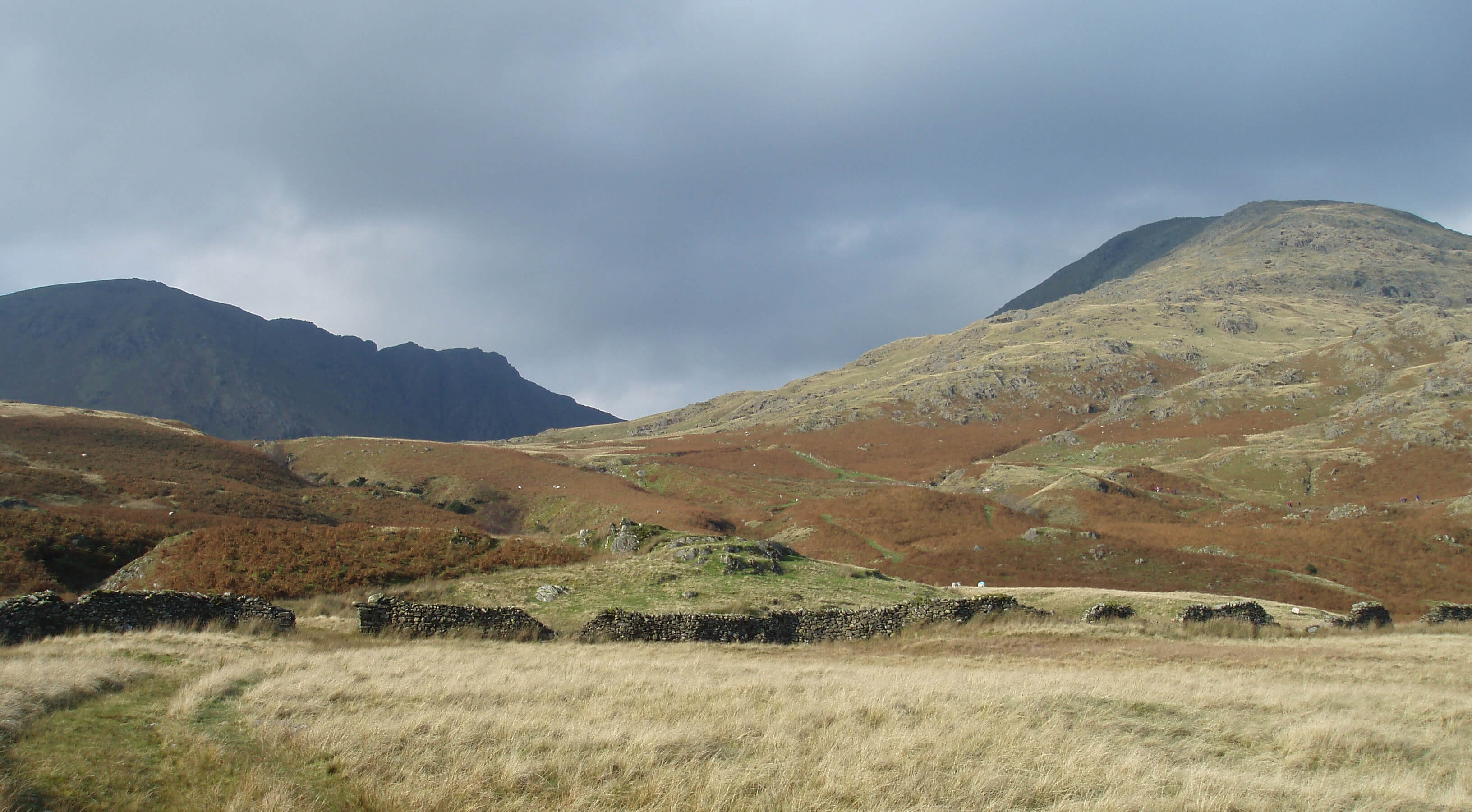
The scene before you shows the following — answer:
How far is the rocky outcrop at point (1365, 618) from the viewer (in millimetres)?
29016

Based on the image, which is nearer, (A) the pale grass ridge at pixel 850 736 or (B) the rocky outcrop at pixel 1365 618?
(A) the pale grass ridge at pixel 850 736

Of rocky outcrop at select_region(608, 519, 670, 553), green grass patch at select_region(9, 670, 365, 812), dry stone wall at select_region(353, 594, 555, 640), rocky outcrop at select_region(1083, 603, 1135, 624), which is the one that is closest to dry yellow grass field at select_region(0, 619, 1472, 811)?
green grass patch at select_region(9, 670, 365, 812)

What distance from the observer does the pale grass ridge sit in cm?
696

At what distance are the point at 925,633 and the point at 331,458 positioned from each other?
228 feet

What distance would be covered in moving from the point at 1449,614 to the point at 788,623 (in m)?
32.1

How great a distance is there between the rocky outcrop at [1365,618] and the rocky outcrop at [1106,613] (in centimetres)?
886

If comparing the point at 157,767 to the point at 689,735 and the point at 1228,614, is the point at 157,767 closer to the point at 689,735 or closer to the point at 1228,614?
the point at 689,735

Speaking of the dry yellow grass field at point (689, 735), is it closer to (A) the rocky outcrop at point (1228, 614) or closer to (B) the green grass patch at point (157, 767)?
(B) the green grass patch at point (157, 767)

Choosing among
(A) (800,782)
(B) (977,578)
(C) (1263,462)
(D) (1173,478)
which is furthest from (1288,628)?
(C) (1263,462)

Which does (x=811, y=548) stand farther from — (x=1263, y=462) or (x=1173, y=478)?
(x=1263, y=462)

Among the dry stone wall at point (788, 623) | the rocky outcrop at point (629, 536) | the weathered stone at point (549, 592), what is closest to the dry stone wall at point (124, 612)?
the weathered stone at point (549, 592)

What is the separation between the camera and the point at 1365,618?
2955 centimetres

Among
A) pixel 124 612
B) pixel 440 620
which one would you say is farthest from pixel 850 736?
pixel 124 612

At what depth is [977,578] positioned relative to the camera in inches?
2002
